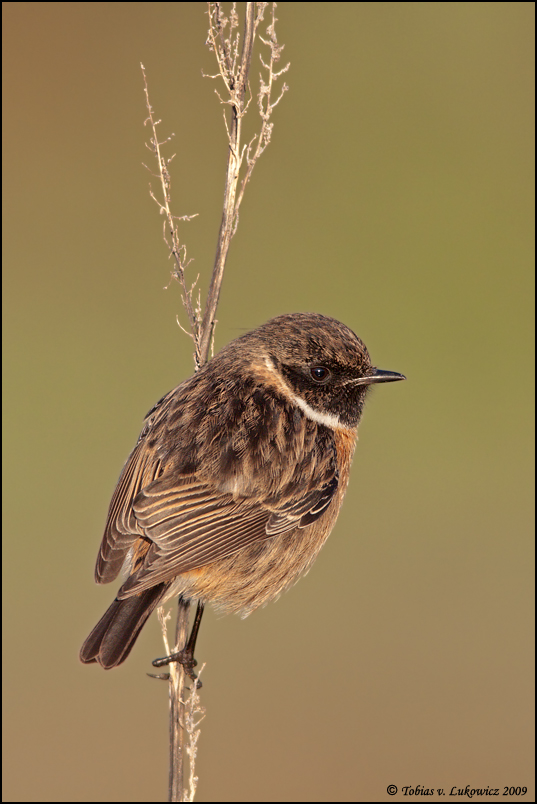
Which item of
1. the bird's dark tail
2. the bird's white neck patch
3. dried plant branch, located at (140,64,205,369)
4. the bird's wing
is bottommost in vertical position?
the bird's dark tail

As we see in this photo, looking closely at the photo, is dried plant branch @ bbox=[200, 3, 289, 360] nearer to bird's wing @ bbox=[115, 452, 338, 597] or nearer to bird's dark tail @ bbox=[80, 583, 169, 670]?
bird's wing @ bbox=[115, 452, 338, 597]

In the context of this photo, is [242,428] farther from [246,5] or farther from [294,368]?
[246,5]

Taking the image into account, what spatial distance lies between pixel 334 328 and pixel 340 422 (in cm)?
48

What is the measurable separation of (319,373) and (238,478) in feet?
2.31

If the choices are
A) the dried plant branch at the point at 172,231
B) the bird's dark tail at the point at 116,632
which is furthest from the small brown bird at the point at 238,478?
the dried plant branch at the point at 172,231

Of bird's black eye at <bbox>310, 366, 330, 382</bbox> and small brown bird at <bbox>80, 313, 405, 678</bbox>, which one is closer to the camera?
small brown bird at <bbox>80, 313, 405, 678</bbox>

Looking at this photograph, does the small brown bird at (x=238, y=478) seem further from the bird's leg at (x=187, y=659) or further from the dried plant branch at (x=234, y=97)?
the dried plant branch at (x=234, y=97)

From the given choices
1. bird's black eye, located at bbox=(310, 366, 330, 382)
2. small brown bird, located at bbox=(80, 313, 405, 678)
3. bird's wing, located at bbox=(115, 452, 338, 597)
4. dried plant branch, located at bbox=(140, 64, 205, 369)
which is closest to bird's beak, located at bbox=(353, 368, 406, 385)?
small brown bird, located at bbox=(80, 313, 405, 678)

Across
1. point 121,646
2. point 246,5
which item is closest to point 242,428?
point 121,646

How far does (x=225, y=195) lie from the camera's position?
132 inches

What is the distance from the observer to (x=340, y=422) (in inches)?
148

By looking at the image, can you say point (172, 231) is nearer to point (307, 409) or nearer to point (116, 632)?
point (307, 409)

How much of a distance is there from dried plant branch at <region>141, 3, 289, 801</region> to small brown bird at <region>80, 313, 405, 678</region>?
22cm

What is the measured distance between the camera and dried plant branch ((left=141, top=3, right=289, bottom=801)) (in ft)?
9.86
